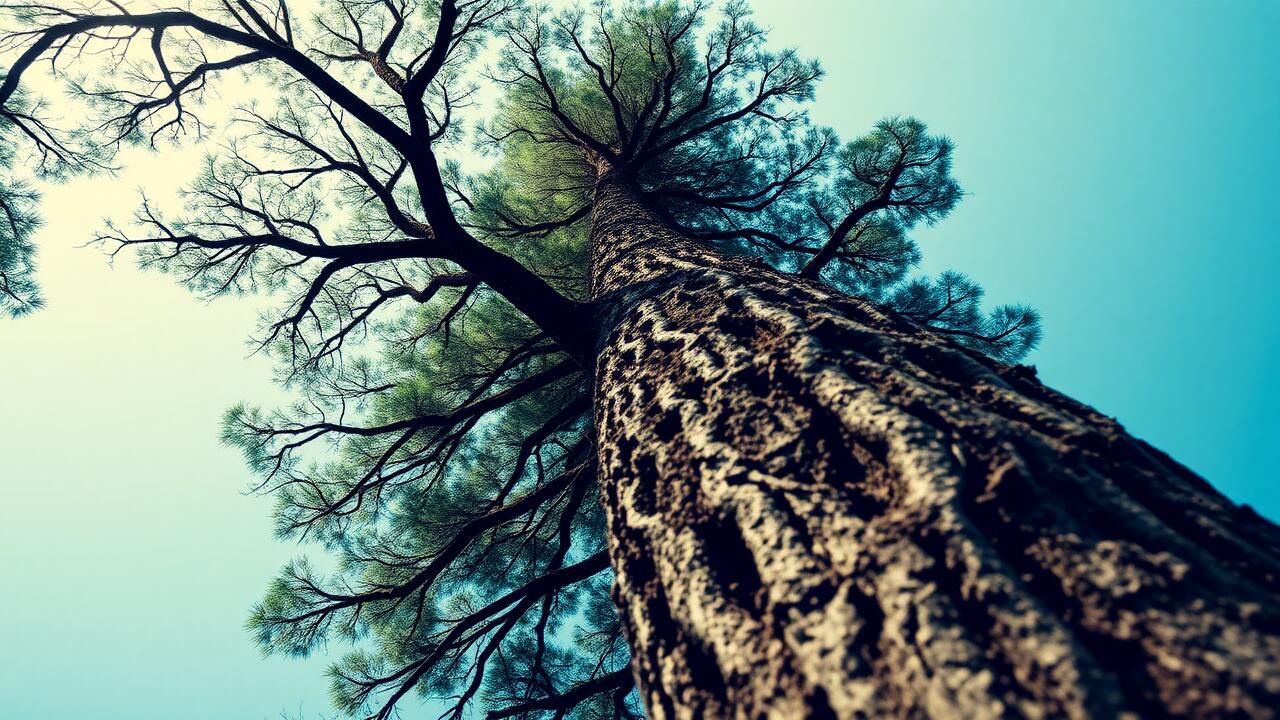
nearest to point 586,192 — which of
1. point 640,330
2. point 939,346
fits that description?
point 640,330

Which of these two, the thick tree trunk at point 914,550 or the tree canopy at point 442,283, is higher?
the tree canopy at point 442,283

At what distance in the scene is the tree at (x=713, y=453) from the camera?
0.50 metres

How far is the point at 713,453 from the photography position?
893 mm

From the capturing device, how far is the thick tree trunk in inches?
17.7

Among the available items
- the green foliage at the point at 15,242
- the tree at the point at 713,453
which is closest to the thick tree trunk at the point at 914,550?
the tree at the point at 713,453

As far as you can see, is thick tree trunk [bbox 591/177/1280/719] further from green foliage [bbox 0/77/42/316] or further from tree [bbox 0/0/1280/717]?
green foliage [bbox 0/77/42/316]

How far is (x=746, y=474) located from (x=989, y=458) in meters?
0.31

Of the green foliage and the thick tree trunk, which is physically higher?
the green foliage

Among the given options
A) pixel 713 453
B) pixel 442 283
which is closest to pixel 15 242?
pixel 442 283

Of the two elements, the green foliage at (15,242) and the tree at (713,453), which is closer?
the tree at (713,453)

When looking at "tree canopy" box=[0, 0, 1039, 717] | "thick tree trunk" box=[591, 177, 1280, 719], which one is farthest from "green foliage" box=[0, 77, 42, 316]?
"thick tree trunk" box=[591, 177, 1280, 719]

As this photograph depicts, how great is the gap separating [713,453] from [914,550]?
36cm

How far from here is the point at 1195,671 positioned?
1.39 feet

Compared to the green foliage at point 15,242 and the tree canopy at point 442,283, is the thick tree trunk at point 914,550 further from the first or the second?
the green foliage at point 15,242
